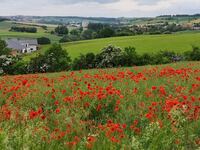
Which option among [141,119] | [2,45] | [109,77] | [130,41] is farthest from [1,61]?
[141,119]

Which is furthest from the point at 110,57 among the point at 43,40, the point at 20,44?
the point at 20,44

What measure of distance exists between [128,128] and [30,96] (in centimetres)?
283

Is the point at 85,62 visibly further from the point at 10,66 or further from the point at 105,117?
the point at 105,117

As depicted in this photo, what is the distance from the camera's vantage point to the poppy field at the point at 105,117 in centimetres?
538

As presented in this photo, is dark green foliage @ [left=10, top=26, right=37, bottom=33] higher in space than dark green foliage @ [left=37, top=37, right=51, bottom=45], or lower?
higher

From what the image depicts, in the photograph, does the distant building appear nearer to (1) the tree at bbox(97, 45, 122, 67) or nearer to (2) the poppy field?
(1) the tree at bbox(97, 45, 122, 67)

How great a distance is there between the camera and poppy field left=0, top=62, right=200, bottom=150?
5379 mm

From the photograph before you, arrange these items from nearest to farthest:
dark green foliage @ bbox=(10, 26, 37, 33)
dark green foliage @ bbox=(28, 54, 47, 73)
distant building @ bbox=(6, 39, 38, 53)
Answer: dark green foliage @ bbox=(28, 54, 47, 73), distant building @ bbox=(6, 39, 38, 53), dark green foliage @ bbox=(10, 26, 37, 33)

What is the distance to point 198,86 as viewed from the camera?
29.8 feet

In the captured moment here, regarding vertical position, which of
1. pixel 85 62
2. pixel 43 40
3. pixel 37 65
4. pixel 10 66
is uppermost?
pixel 85 62

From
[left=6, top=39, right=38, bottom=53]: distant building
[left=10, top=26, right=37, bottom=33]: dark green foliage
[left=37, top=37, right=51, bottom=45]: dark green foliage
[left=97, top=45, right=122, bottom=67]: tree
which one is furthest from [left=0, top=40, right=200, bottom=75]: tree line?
[left=10, top=26, right=37, bottom=33]: dark green foliage

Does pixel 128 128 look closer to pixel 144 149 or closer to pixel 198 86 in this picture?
pixel 144 149

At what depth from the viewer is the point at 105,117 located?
761cm

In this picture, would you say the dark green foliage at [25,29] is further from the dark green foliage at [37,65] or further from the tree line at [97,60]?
the dark green foliage at [37,65]
